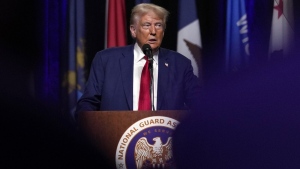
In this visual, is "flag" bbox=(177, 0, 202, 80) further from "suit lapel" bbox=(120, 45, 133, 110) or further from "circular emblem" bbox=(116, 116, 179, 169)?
"circular emblem" bbox=(116, 116, 179, 169)

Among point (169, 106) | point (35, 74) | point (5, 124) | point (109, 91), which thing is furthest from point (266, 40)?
point (5, 124)

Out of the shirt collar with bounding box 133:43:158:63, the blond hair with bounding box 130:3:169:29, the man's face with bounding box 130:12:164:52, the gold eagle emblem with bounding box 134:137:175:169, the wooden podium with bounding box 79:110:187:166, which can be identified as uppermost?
the blond hair with bounding box 130:3:169:29

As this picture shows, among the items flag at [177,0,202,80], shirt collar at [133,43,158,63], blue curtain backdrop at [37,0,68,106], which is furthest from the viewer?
flag at [177,0,202,80]

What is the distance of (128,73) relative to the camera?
2695 millimetres

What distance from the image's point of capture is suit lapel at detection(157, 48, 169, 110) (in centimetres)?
268

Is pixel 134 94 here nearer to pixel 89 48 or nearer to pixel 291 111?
pixel 89 48

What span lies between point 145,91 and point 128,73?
220 mm

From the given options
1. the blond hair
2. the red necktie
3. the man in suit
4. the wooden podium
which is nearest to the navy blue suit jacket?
the man in suit

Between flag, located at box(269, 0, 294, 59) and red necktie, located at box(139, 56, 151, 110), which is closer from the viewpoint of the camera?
red necktie, located at box(139, 56, 151, 110)

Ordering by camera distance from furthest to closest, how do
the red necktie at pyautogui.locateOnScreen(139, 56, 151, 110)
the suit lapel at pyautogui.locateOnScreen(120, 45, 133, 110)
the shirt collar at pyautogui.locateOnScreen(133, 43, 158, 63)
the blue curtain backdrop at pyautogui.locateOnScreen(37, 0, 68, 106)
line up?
the blue curtain backdrop at pyautogui.locateOnScreen(37, 0, 68, 106), the shirt collar at pyautogui.locateOnScreen(133, 43, 158, 63), the suit lapel at pyautogui.locateOnScreen(120, 45, 133, 110), the red necktie at pyautogui.locateOnScreen(139, 56, 151, 110)

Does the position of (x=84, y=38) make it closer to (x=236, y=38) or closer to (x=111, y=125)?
(x=236, y=38)

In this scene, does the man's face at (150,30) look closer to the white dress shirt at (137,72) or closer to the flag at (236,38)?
the white dress shirt at (137,72)

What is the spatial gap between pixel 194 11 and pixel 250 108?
8.29 feet

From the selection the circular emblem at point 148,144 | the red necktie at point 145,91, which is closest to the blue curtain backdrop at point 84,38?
the red necktie at point 145,91
